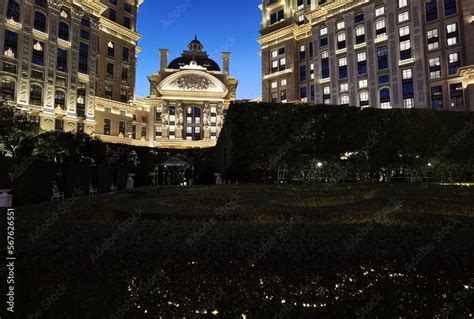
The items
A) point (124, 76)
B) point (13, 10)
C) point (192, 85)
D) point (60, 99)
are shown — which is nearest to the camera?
point (13, 10)

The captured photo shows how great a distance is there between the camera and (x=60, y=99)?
46.9 metres

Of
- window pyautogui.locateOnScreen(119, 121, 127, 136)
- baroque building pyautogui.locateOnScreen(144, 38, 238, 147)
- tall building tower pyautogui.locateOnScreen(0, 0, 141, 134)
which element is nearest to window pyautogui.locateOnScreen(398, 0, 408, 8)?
baroque building pyautogui.locateOnScreen(144, 38, 238, 147)

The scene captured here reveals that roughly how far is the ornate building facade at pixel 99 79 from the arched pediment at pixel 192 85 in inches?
10.5

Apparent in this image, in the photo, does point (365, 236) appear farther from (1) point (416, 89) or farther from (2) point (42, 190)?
(1) point (416, 89)

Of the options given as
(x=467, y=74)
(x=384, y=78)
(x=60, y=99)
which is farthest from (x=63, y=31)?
(x=467, y=74)

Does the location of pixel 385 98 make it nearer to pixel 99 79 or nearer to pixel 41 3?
pixel 99 79

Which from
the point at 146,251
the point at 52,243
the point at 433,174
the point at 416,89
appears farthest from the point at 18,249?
the point at 416,89

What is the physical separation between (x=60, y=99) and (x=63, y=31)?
12.0 meters

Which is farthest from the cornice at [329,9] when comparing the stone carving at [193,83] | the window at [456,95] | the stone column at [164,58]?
the stone column at [164,58]

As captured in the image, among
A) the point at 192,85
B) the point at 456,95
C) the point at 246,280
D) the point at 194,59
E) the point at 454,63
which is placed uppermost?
the point at 194,59

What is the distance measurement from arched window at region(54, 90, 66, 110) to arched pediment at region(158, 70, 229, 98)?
1285 inches

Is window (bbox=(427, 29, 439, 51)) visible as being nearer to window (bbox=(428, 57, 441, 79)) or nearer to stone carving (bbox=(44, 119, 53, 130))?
window (bbox=(428, 57, 441, 79))

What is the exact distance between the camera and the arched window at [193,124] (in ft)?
263

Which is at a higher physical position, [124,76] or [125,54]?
[125,54]
